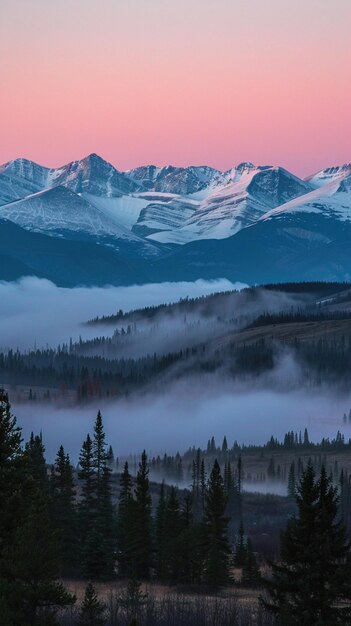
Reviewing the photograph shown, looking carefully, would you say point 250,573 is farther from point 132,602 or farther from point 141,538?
point 132,602

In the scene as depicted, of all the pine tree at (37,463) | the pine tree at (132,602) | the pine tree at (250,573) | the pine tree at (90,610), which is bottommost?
the pine tree at (250,573)

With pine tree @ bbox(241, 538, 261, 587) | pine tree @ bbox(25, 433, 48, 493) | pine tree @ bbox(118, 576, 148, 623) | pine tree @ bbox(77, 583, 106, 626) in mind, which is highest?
pine tree @ bbox(25, 433, 48, 493)

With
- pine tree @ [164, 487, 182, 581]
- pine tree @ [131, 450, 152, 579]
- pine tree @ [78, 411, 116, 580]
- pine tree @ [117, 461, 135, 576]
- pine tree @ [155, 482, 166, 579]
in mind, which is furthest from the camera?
pine tree @ [117, 461, 135, 576]

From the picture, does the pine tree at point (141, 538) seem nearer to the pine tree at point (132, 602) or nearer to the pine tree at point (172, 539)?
the pine tree at point (172, 539)

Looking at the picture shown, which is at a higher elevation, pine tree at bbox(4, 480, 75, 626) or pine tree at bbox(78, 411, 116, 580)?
pine tree at bbox(4, 480, 75, 626)

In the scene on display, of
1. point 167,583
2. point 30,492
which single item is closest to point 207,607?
point 167,583

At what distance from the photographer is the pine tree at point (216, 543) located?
96500 mm

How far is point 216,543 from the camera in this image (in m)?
98.2

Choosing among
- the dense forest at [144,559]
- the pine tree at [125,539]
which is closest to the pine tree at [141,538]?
the dense forest at [144,559]

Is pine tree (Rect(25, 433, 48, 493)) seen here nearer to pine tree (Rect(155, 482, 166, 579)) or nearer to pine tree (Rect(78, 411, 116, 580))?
pine tree (Rect(78, 411, 116, 580))

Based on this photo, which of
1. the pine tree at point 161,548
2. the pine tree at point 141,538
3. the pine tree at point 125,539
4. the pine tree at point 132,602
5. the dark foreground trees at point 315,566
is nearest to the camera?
the dark foreground trees at point 315,566

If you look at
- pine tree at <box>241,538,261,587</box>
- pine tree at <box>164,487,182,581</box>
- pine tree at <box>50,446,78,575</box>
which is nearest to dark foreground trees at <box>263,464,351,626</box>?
pine tree at <box>164,487,182,581</box>

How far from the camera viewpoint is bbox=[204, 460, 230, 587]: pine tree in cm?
A: 9650

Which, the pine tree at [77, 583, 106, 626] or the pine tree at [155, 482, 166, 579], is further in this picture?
the pine tree at [155, 482, 166, 579]
